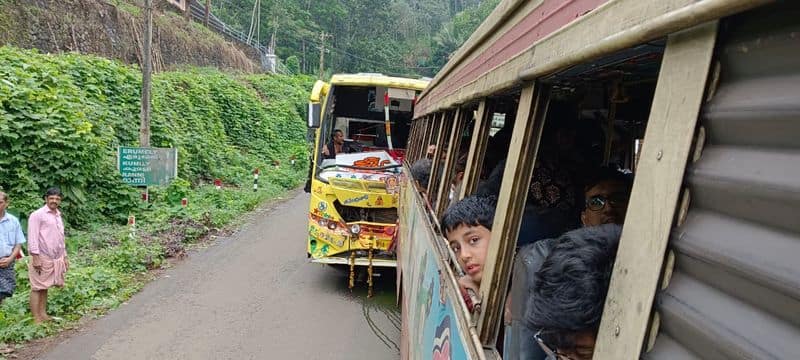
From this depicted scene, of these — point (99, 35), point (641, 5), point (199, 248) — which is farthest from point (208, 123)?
point (641, 5)

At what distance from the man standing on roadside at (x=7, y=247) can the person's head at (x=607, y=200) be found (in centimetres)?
510

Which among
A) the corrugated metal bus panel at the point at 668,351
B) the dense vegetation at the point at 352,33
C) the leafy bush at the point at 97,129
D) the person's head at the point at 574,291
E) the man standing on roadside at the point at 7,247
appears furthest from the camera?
the dense vegetation at the point at 352,33

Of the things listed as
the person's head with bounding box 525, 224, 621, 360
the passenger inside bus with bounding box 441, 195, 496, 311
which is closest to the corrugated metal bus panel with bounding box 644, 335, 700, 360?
the person's head with bounding box 525, 224, 621, 360

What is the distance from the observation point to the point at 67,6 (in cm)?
1622

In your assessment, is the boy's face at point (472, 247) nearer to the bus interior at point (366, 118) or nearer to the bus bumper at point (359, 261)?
the bus bumper at point (359, 261)

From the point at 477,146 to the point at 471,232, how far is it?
52 centimetres

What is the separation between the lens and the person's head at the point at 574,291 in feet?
3.52

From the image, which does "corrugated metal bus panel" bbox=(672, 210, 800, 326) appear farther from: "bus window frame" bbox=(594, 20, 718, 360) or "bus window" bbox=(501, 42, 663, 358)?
"bus window" bbox=(501, 42, 663, 358)

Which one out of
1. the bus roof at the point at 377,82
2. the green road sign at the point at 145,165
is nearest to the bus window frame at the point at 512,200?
the bus roof at the point at 377,82

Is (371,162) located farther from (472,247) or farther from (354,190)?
(472,247)

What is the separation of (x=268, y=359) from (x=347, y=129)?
4.89 meters

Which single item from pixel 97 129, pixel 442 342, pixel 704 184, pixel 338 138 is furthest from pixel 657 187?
pixel 97 129

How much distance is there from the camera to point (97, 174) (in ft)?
31.0

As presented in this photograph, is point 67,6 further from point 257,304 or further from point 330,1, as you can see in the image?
point 330,1
